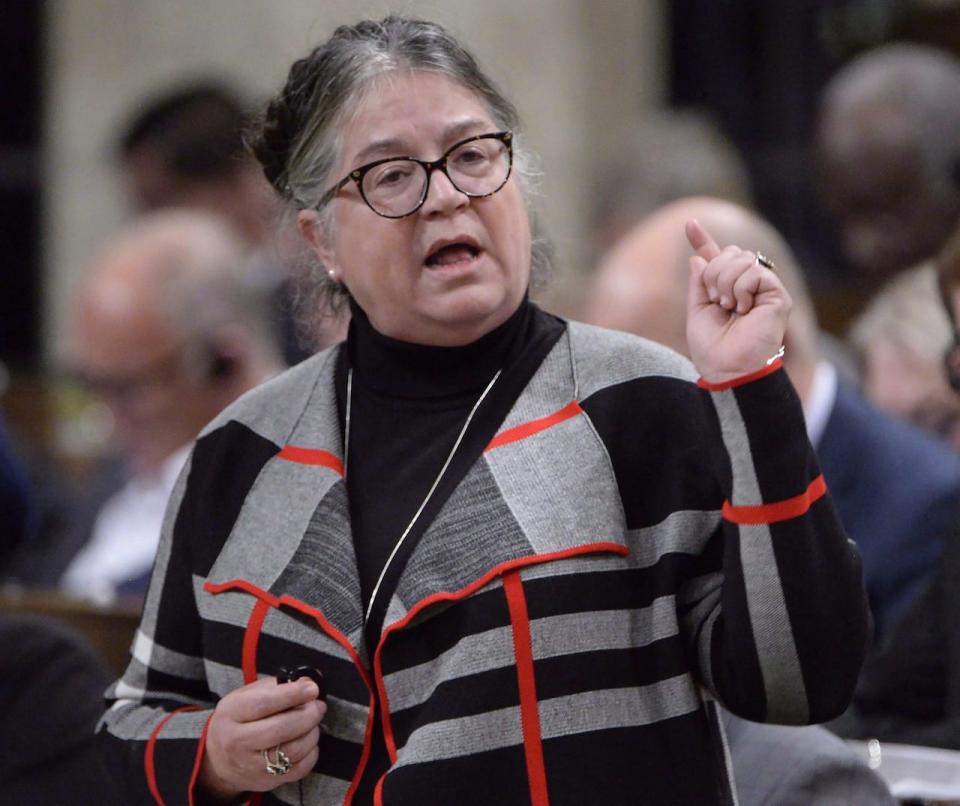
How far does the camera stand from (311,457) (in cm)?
215

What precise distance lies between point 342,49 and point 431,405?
1.46 ft

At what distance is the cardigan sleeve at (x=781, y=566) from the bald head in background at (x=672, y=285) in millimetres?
1721

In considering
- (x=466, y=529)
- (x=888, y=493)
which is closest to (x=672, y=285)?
(x=888, y=493)

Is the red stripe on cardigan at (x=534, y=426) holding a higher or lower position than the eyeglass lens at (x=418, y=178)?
lower

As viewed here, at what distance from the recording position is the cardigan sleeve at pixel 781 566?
177 cm

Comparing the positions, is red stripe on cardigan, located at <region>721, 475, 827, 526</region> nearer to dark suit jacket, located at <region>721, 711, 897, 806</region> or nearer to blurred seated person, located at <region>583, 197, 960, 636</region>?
dark suit jacket, located at <region>721, 711, 897, 806</region>

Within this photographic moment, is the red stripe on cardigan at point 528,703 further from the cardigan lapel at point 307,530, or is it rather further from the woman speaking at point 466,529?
the cardigan lapel at point 307,530

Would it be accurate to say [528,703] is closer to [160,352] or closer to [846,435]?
[846,435]

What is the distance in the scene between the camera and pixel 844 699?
1837 mm

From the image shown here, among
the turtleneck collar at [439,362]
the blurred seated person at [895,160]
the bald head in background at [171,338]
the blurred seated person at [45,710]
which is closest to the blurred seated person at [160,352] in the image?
the bald head in background at [171,338]

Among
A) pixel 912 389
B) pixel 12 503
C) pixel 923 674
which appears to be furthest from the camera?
pixel 912 389

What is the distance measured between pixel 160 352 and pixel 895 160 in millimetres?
A: 2119

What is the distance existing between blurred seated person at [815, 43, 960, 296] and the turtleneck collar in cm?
292

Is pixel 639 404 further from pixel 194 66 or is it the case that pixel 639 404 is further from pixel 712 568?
pixel 194 66
